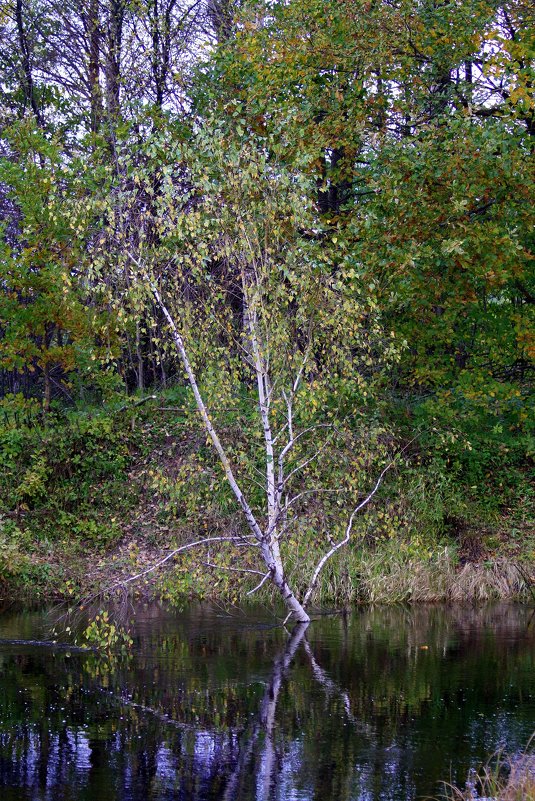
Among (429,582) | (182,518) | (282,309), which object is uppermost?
(282,309)

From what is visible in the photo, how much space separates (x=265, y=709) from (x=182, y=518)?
832 cm

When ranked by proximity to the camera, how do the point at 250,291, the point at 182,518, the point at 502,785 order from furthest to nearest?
the point at 182,518, the point at 250,291, the point at 502,785

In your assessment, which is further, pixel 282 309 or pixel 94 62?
pixel 94 62

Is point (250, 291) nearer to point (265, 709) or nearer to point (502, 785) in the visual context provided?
point (265, 709)

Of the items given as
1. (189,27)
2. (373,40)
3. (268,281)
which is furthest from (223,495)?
(189,27)

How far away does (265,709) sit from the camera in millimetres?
9094

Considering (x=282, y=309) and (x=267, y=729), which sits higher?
(x=282, y=309)

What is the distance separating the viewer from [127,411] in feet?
62.2

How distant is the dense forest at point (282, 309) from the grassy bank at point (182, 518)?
0.05m

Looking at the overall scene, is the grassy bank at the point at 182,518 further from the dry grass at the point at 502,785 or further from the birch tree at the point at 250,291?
the dry grass at the point at 502,785

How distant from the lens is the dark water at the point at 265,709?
23.5 feet

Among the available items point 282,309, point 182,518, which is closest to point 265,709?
point 282,309

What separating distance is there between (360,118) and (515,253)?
411 cm

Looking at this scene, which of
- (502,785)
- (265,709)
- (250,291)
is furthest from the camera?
(250,291)
